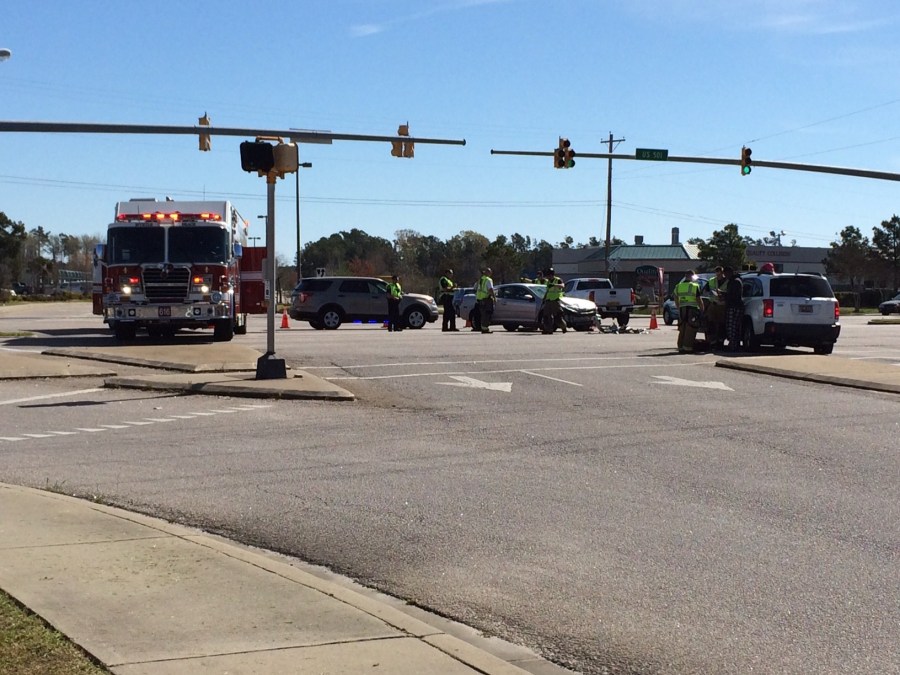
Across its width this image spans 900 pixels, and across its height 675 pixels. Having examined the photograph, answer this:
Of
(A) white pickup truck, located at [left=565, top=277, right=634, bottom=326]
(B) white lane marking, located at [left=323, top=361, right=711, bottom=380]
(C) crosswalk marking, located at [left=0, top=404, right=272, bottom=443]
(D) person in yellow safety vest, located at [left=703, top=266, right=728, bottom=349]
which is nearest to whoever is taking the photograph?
(C) crosswalk marking, located at [left=0, top=404, right=272, bottom=443]

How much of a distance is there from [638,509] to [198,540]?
10.7ft

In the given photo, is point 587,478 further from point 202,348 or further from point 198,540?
point 202,348

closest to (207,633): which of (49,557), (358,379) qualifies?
(49,557)

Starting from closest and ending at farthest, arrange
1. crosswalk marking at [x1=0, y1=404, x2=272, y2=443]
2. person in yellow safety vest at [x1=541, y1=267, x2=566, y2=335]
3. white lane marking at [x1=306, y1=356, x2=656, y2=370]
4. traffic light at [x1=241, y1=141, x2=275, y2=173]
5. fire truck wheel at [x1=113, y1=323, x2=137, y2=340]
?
crosswalk marking at [x1=0, y1=404, x2=272, y2=443]
traffic light at [x1=241, y1=141, x2=275, y2=173]
white lane marking at [x1=306, y1=356, x2=656, y2=370]
fire truck wheel at [x1=113, y1=323, x2=137, y2=340]
person in yellow safety vest at [x1=541, y1=267, x2=566, y2=335]

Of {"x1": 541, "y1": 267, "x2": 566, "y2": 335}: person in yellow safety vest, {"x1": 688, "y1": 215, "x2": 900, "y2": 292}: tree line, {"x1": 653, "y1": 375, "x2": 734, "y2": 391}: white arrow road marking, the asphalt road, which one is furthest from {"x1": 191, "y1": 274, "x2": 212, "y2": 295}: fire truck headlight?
{"x1": 688, "y1": 215, "x2": 900, "y2": 292}: tree line

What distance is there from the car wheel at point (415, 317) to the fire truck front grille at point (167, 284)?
1401cm

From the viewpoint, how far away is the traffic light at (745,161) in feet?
111

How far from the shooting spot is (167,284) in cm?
2444

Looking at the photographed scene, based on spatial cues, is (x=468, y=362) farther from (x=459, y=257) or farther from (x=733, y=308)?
(x=459, y=257)

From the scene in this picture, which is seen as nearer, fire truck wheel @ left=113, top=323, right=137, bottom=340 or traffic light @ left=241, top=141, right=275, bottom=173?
traffic light @ left=241, top=141, right=275, bottom=173

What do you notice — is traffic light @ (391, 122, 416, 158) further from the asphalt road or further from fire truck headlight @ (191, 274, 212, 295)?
the asphalt road

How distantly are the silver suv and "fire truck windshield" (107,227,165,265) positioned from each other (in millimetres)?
13116

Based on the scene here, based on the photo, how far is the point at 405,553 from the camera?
24.0 ft

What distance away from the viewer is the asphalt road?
5910 mm
